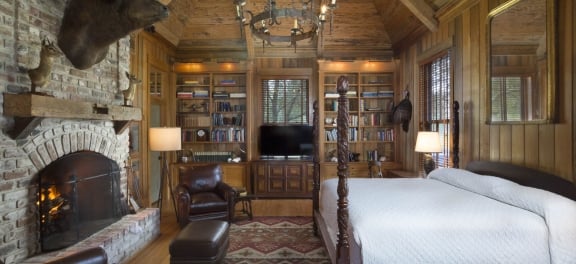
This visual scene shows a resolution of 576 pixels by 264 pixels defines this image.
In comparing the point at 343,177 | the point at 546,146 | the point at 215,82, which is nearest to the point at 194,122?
the point at 215,82

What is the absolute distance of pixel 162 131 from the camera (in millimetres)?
4586

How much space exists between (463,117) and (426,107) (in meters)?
1.24

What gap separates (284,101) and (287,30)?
1390 millimetres

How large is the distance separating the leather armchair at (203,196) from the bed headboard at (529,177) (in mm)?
3057

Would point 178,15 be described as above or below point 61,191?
above

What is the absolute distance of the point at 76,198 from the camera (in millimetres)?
3090

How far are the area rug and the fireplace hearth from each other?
1.39m

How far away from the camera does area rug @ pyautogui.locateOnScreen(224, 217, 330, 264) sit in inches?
135

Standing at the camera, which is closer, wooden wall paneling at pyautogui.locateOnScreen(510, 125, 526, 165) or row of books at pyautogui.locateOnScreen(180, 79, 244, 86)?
wooden wall paneling at pyautogui.locateOnScreen(510, 125, 526, 165)

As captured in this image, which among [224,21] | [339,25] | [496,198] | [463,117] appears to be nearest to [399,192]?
[496,198]

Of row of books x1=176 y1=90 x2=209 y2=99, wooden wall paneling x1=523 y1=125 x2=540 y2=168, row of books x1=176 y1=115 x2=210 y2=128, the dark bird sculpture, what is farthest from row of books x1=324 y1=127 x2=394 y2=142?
wooden wall paneling x1=523 y1=125 x2=540 y2=168

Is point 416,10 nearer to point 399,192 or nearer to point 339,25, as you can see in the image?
point 339,25

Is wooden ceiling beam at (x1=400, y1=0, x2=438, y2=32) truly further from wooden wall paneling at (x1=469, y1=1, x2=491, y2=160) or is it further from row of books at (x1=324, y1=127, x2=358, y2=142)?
row of books at (x1=324, y1=127, x2=358, y2=142)

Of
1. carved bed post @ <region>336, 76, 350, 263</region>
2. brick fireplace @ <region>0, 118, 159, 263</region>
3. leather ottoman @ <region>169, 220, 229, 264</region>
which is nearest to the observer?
carved bed post @ <region>336, 76, 350, 263</region>
